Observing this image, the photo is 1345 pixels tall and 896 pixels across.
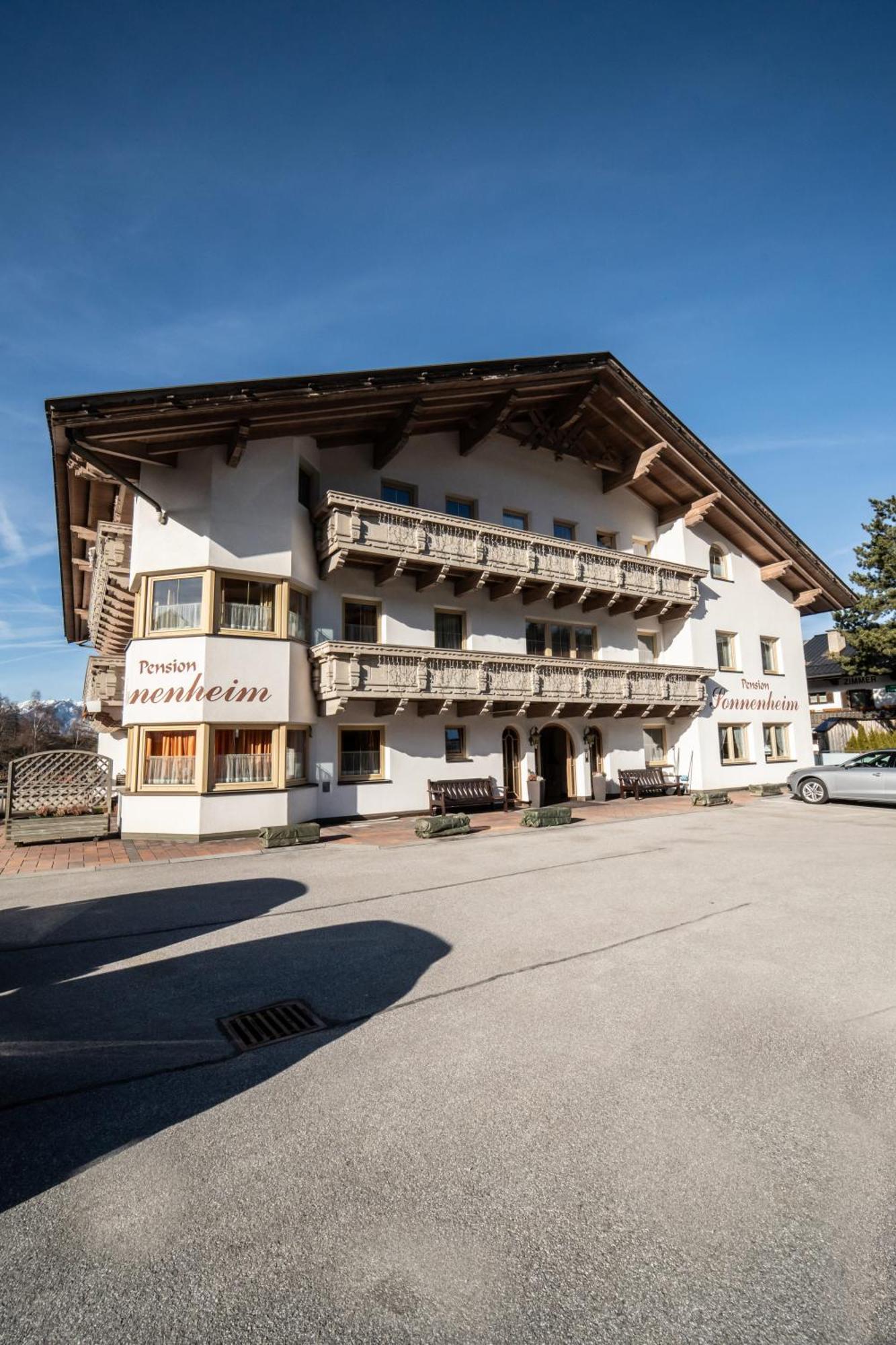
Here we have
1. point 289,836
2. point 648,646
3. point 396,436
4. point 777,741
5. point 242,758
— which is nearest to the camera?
point 289,836

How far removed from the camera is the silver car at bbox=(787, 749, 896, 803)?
19.5 meters

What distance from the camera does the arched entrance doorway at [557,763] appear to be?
Result: 24562mm

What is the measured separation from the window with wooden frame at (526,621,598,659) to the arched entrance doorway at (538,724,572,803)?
2837 millimetres

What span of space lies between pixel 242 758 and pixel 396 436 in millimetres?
10204

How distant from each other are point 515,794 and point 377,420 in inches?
512

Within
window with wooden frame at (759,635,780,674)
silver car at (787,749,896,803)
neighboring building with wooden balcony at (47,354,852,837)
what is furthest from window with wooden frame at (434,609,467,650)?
window with wooden frame at (759,635,780,674)

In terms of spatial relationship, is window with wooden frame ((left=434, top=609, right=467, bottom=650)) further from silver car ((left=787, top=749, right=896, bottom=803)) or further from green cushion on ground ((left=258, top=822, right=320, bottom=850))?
silver car ((left=787, top=749, right=896, bottom=803))

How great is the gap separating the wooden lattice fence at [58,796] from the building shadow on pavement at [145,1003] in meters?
6.49

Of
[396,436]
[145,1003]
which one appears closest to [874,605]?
[396,436]

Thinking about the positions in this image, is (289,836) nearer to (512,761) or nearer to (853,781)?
(512,761)

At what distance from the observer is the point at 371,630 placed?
66.4ft

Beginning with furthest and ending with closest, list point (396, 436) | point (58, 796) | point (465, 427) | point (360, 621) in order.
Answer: point (465, 427)
point (360, 621)
point (396, 436)
point (58, 796)

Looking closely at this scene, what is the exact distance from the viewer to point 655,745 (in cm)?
2681

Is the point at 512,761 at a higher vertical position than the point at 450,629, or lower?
lower
